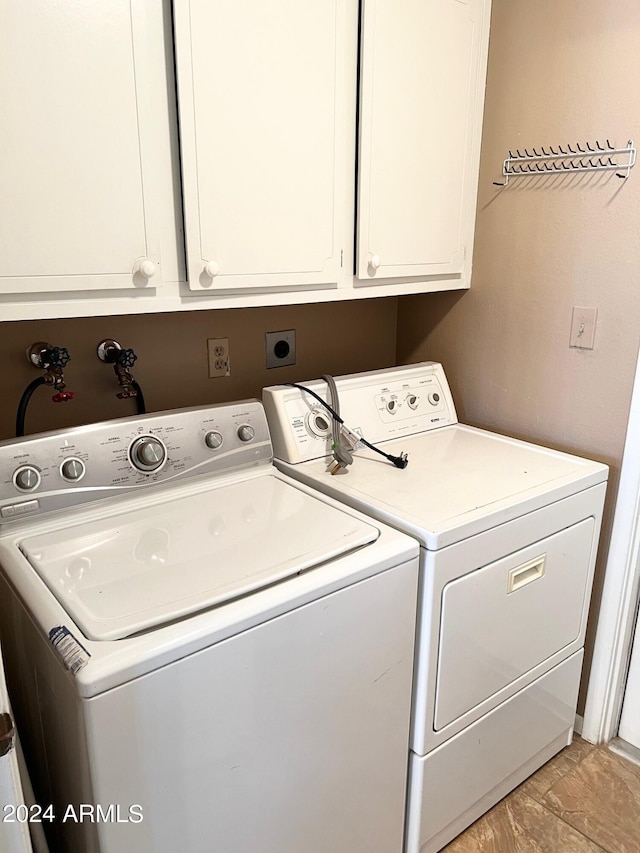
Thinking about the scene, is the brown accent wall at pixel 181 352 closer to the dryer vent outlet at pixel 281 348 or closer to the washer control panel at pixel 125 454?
the dryer vent outlet at pixel 281 348

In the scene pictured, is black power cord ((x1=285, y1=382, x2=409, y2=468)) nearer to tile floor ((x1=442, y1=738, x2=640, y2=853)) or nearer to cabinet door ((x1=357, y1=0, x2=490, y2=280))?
cabinet door ((x1=357, y1=0, x2=490, y2=280))

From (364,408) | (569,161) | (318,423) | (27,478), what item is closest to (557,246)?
(569,161)

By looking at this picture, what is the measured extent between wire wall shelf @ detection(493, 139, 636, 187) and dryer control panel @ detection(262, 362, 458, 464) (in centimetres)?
61

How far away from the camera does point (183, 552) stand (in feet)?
Answer: 3.95

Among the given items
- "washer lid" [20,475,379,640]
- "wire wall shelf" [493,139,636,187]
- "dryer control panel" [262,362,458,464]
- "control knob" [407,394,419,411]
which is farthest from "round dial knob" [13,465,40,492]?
"wire wall shelf" [493,139,636,187]

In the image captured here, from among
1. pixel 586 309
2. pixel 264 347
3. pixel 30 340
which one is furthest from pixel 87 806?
pixel 586 309

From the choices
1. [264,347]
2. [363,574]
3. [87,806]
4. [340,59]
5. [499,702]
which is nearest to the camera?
[87,806]

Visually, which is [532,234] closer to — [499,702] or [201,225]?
[201,225]

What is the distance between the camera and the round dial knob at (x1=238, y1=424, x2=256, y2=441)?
1.58 metres

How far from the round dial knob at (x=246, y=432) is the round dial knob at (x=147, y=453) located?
0.21 m

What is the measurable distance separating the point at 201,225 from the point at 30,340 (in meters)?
0.51

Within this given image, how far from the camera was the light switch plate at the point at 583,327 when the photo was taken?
1713 millimetres

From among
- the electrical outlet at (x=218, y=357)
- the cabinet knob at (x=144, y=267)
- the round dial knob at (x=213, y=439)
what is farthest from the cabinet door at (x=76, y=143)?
the electrical outlet at (x=218, y=357)

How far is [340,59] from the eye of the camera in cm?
148
